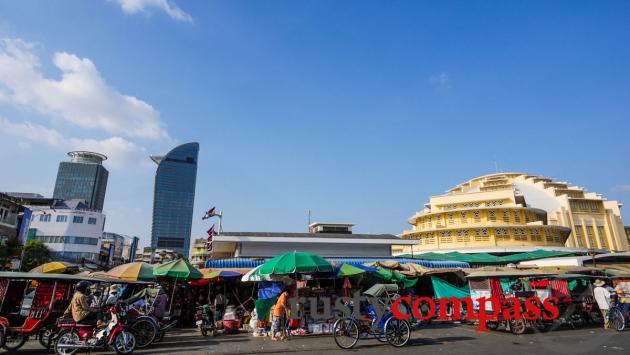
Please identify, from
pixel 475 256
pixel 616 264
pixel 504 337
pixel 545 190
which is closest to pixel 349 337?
pixel 504 337

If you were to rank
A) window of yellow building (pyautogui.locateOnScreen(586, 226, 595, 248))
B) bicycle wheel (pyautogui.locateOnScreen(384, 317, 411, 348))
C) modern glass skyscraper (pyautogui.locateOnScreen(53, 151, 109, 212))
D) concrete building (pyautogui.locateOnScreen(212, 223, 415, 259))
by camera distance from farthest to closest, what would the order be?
modern glass skyscraper (pyautogui.locateOnScreen(53, 151, 109, 212)) < window of yellow building (pyautogui.locateOnScreen(586, 226, 595, 248)) < concrete building (pyautogui.locateOnScreen(212, 223, 415, 259)) < bicycle wheel (pyautogui.locateOnScreen(384, 317, 411, 348))

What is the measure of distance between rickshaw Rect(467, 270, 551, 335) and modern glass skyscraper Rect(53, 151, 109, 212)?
181 m

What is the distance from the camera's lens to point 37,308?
33.0 ft

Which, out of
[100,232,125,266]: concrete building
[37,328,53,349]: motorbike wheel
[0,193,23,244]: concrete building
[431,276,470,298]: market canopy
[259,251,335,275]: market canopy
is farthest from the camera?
[100,232,125,266]: concrete building

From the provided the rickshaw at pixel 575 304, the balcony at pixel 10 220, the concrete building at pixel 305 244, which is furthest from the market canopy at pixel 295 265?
the balcony at pixel 10 220

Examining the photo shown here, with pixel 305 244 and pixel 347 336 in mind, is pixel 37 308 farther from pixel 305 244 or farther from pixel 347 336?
pixel 305 244

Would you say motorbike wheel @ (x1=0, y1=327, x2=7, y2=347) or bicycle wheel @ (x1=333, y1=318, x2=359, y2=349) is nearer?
motorbike wheel @ (x1=0, y1=327, x2=7, y2=347)

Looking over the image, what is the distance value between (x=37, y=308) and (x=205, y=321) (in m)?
5.32

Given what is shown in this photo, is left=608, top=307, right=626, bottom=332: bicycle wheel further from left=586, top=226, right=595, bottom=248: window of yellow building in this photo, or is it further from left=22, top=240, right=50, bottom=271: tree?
left=586, top=226, right=595, bottom=248: window of yellow building

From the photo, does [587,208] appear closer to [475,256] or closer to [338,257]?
[475,256]

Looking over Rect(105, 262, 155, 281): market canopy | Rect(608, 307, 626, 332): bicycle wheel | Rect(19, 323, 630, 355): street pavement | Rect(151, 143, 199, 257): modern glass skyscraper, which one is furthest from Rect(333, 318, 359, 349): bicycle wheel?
Rect(151, 143, 199, 257): modern glass skyscraper

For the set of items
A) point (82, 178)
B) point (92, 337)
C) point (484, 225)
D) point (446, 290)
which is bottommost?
point (92, 337)

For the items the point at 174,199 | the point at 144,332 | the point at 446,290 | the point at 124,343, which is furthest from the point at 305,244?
the point at 174,199

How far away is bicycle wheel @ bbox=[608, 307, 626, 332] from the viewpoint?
42.9 feet
